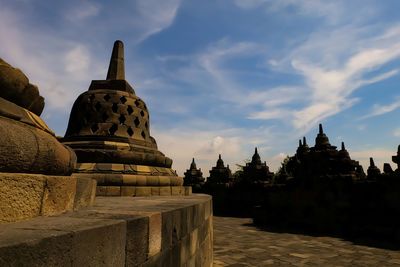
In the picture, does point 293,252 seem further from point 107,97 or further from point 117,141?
point 107,97

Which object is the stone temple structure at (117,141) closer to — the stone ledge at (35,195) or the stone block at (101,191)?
the stone block at (101,191)

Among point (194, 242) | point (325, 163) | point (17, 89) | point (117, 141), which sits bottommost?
point (194, 242)

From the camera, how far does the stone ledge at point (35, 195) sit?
1542 mm

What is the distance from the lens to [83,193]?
2.49 meters

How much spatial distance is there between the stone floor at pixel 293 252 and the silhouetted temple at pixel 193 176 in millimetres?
14926

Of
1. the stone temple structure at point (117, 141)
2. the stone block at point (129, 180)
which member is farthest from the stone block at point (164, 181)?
the stone block at point (129, 180)

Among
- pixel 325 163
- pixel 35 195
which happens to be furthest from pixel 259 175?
pixel 35 195

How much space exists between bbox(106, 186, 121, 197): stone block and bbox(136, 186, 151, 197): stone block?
32 centimetres

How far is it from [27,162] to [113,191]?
3.19m

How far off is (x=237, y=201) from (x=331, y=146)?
7.11 metres

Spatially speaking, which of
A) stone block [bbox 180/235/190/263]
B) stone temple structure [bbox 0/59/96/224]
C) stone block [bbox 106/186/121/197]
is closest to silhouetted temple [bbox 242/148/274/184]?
stone block [bbox 106/186/121/197]

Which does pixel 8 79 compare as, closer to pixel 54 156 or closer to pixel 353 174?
pixel 54 156

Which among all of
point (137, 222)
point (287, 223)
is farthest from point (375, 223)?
point (137, 222)

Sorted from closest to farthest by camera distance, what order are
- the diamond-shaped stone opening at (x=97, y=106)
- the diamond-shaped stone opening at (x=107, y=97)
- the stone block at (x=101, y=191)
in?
the stone block at (x=101, y=191)
the diamond-shaped stone opening at (x=97, y=106)
the diamond-shaped stone opening at (x=107, y=97)
